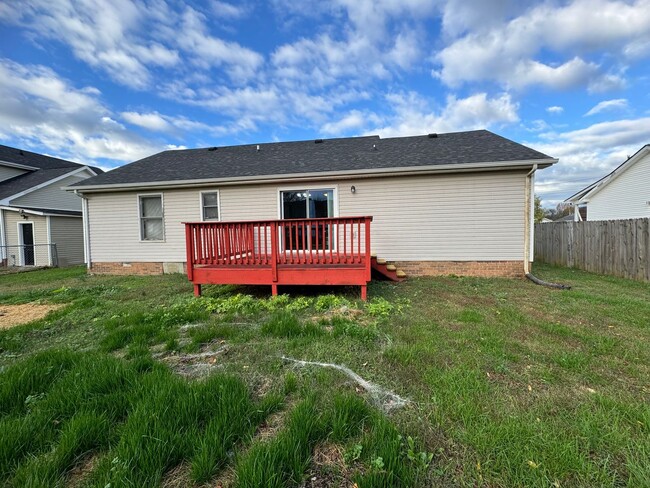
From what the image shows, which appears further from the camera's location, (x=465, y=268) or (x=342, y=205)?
(x=342, y=205)

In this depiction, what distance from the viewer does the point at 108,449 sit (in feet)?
5.09

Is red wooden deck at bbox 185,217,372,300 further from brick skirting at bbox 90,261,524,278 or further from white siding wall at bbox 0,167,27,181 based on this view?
white siding wall at bbox 0,167,27,181

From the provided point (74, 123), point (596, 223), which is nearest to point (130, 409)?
point (596, 223)

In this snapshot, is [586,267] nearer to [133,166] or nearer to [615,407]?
[615,407]

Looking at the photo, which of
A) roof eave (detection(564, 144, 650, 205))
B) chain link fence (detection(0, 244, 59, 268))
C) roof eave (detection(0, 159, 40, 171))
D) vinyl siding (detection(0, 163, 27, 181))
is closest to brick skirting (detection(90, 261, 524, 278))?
roof eave (detection(564, 144, 650, 205))

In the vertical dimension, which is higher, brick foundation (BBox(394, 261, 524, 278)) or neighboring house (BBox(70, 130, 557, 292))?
neighboring house (BBox(70, 130, 557, 292))

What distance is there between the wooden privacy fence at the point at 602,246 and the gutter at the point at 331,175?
3028 mm

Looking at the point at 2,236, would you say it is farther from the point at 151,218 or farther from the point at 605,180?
the point at 605,180

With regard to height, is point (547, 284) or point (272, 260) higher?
point (272, 260)

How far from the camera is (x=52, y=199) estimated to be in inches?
575

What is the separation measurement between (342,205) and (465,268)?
3.58m

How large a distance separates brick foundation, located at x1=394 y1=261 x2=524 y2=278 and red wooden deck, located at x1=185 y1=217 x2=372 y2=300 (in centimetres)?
242

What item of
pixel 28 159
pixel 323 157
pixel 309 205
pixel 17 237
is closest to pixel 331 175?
pixel 309 205

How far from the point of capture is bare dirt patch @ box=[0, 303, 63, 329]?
13.5 ft
